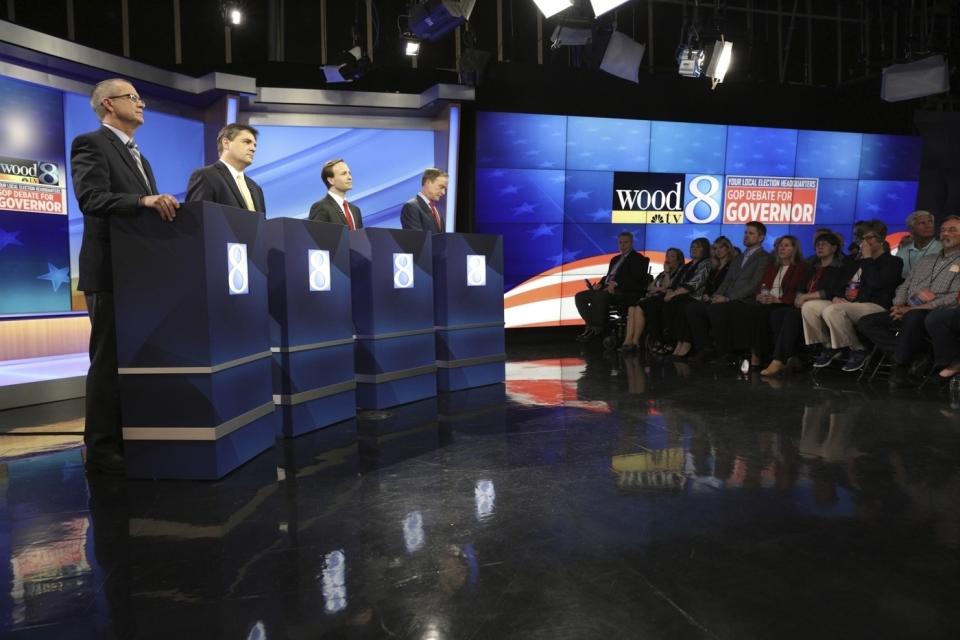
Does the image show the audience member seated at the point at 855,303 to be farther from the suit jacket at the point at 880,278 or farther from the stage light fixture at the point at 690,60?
the stage light fixture at the point at 690,60

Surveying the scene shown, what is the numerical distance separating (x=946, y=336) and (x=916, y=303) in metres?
0.35

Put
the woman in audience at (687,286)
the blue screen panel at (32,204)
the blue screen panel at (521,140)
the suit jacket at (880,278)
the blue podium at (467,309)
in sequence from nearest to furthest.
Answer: the blue podium at (467,309) < the blue screen panel at (32,204) < the suit jacket at (880,278) < the woman in audience at (687,286) < the blue screen panel at (521,140)

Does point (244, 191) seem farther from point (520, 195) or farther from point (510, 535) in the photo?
point (520, 195)

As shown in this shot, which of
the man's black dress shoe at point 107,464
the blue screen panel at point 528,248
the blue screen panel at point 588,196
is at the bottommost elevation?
the man's black dress shoe at point 107,464

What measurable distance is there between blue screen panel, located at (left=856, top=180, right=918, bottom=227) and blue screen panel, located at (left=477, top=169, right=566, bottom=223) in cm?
434

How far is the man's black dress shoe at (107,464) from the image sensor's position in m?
3.01

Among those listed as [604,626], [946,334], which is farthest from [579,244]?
[604,626]

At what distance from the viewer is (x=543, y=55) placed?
8922 millimetres

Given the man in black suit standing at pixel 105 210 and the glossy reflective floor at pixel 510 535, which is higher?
the man in black suit standing at pixel 105 210

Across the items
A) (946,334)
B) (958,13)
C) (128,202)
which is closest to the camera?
(128,202)

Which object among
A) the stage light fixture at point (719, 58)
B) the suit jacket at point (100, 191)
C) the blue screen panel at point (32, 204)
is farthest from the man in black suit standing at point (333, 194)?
the stage light fixture at point (719, 58)

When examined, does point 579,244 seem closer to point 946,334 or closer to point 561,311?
point 561,311

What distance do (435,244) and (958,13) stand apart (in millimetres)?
7521

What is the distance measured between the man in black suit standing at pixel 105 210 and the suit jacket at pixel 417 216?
1.96m
